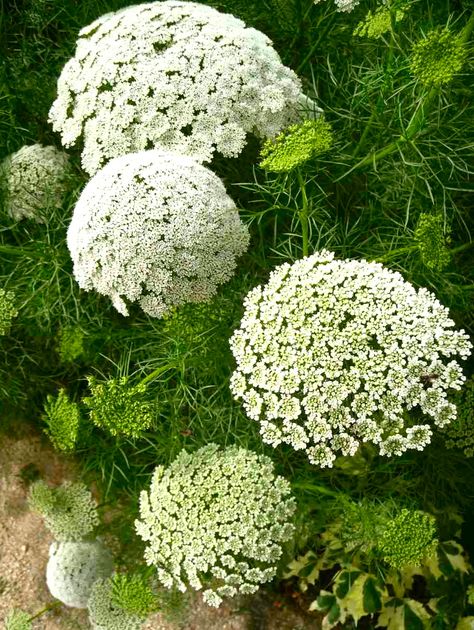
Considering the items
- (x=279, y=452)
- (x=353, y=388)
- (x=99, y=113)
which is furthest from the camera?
(x=279, y=452)

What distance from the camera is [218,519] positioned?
260 cm

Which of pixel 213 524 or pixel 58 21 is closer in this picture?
pixel 213 524

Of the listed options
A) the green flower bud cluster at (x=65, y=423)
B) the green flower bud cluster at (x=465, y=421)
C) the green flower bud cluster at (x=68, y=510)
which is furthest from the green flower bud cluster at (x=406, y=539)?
the green flower bud cluster at (x=68, y=510)

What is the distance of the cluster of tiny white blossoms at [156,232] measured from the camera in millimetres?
2648

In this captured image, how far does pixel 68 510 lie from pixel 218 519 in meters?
1.41

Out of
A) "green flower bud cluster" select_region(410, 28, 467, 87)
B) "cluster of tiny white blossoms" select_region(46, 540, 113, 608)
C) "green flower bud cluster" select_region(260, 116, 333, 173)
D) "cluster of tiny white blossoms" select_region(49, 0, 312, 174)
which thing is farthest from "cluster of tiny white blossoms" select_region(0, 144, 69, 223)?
"green flower bud cluster" select_region(410, 28, 467, 87)

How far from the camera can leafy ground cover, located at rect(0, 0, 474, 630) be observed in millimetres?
2947

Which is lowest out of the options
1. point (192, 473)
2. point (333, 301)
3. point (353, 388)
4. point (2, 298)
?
point (192, 473)

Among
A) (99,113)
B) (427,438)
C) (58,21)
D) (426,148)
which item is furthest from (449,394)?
(58,21)

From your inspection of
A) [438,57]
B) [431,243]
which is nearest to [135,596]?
[431,243]

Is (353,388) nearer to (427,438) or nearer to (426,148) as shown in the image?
(427,438)

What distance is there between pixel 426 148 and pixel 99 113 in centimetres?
154

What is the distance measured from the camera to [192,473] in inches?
109

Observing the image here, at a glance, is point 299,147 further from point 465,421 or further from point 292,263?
point 465,421
